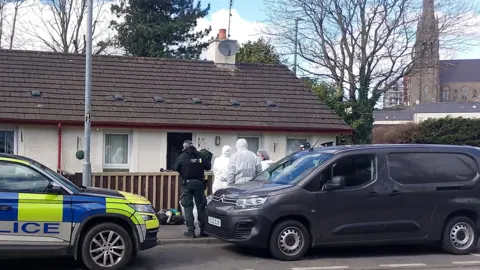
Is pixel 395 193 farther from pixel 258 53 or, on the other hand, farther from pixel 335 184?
pixel 258 53

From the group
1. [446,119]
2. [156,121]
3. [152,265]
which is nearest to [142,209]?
[152,265]

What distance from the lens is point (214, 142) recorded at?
642 inches

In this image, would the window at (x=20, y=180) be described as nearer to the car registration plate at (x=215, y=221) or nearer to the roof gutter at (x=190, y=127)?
the car registration plate at (x=215, y=221)

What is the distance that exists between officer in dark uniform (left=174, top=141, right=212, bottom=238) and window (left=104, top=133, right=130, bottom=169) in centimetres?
486

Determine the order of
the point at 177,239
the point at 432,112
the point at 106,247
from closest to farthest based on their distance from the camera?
the point at 106,247
the point at 177,239
the point at 432,112

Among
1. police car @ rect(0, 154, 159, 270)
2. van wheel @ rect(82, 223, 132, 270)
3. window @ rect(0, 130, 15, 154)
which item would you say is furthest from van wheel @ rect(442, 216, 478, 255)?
window @ rect(0, 130, 15, 154)

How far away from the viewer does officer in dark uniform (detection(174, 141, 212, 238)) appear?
11.0m

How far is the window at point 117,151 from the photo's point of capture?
1559 centimetres

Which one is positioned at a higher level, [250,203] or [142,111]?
[142,111]

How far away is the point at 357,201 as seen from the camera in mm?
9852

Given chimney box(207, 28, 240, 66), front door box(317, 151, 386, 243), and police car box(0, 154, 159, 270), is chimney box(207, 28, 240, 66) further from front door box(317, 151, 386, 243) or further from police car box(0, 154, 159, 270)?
police car box(0, 154, 159, 270)

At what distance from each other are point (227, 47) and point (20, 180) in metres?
11.9

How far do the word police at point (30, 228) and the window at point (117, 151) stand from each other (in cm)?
749

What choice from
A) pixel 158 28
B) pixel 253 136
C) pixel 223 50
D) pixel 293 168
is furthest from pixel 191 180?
pixel 158 28
